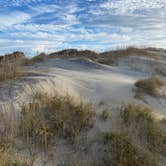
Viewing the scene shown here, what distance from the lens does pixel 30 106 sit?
544 cm

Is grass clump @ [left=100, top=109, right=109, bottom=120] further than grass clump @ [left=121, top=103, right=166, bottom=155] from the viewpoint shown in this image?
Yes

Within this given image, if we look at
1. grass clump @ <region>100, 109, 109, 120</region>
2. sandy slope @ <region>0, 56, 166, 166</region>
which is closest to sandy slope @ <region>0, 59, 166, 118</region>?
sandy slope @ <region>0, 56, 166, 166</region>

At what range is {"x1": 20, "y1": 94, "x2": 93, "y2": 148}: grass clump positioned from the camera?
5.08 m

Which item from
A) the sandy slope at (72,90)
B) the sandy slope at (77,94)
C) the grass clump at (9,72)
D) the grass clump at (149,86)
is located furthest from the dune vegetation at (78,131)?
the grass clump at (149,86)

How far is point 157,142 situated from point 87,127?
3.85 feet

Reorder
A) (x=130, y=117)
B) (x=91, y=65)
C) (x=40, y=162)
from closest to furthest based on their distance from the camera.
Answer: (x=40, y=162), (x=130, y=117), (x=91, y=65)

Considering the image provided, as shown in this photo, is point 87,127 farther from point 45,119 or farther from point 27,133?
point 27,133

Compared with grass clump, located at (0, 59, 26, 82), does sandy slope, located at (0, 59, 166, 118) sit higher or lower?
lower

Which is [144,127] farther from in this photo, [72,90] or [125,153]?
[72,90]

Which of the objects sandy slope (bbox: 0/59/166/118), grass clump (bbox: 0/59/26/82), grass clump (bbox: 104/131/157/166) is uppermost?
grass clump (bbox: 0/59/26/82)

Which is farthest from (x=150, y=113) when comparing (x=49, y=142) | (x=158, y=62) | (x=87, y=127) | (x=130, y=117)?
(x=158, y=62)

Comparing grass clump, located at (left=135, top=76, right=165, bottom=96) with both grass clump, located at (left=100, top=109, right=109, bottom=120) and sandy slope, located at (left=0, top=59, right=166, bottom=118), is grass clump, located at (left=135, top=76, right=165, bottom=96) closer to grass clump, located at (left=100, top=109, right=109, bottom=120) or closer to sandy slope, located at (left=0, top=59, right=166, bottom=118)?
sandy slope, located at (left=0, top=59, right=166, bottom=118)

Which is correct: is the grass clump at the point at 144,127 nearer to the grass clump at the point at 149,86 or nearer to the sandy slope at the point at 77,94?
the sandy slope at the point at 77,94

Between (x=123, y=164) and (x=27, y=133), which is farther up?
(x=27, y=133)
